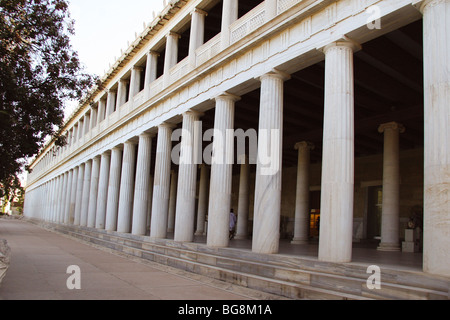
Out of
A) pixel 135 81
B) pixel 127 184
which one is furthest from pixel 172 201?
pixel 135 81

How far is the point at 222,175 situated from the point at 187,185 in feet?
9.06

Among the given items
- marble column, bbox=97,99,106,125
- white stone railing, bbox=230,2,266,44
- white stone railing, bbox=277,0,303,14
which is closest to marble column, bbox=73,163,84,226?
marble column, bbox=97,99,106,125

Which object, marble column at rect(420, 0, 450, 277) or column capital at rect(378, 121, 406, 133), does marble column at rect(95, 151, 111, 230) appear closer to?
column capital at rect(378, 121, 406, 133)

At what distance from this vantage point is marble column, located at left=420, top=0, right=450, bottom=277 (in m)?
6.73

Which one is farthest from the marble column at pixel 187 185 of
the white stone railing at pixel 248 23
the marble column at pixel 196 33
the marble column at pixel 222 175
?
the white stone railing at pixel 248 23

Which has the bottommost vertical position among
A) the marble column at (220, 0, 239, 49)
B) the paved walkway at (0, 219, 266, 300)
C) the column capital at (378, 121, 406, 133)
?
the paved walkway at (0, 219, 266, 300)

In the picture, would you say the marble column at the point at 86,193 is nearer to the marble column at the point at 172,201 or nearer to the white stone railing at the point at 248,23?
the marble column at the point at 172,201

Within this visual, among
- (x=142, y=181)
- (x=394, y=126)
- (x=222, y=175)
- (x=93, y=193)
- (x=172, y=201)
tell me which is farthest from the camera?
(x=172, y=201)

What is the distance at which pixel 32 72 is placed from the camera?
1140cm

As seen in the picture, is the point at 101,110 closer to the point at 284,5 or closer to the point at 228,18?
the point at 228,18

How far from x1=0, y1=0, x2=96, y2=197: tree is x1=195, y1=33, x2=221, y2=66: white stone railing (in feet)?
15.2

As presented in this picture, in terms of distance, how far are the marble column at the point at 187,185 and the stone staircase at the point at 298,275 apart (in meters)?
0.84
